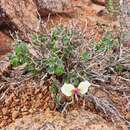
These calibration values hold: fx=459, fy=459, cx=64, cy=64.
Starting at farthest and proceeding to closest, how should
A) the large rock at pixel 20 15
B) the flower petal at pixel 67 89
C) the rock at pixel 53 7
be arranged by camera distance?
the rock at pixel 53 7 < the large rock at pixel 20 15 < the flower petal at pixel 67 89

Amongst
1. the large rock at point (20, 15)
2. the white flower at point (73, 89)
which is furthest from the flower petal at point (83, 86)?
the large rock at point (20, 15)

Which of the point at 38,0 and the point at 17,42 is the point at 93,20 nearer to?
the point at 38,0

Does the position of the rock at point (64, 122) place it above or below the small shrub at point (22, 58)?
below

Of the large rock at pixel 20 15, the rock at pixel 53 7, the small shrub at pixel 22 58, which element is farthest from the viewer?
the rock at pixel 53 7

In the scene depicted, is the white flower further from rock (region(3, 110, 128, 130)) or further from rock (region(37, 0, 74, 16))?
rock (region(37, 0, 74, 16))

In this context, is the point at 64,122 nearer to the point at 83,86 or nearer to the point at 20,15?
the point at 83,86

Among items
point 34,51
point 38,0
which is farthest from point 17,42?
point 38,0

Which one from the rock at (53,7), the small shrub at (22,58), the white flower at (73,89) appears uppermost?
the small shrub at (22,58)

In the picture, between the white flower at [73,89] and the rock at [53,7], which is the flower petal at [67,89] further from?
the rock at [53,7]

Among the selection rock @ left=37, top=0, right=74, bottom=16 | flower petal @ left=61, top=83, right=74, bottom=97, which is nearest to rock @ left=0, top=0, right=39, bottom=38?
rock @ left=37, top=0, right=74, bottom=16
